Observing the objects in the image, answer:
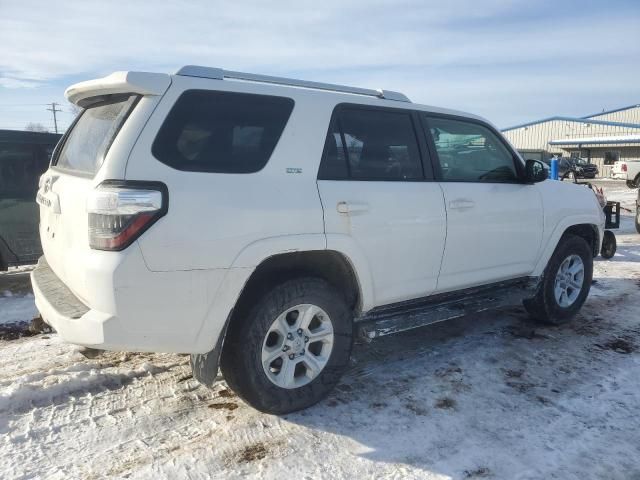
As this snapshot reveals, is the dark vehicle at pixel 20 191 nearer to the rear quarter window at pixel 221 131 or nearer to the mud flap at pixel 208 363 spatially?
the mud flap at pixel 208 363

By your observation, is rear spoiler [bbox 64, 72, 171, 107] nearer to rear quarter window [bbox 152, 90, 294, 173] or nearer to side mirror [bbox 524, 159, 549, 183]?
rear quarter window [bbox 152, 90, 294, 173]

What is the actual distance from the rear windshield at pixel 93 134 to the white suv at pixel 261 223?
18 mm

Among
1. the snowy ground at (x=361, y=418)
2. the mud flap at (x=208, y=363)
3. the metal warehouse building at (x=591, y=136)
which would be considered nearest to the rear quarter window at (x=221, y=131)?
the mud flap at (x=208, y=363)

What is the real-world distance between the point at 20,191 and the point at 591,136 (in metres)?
51.5

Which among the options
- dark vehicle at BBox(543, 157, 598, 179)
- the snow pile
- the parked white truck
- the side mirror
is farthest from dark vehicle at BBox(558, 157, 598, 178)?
the snow pile

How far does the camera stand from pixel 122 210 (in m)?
2.68

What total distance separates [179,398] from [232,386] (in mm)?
553

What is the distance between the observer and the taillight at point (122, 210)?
106 inches

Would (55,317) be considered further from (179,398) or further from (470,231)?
(470,231)

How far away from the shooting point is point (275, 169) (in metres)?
3.16

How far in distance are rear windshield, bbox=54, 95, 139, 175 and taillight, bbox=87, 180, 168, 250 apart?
0.27 metres

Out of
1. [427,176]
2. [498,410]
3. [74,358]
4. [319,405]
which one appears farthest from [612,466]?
[74,358]

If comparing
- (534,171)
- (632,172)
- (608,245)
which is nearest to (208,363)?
(534,171)

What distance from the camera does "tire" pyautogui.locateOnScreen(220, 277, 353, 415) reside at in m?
3.15
